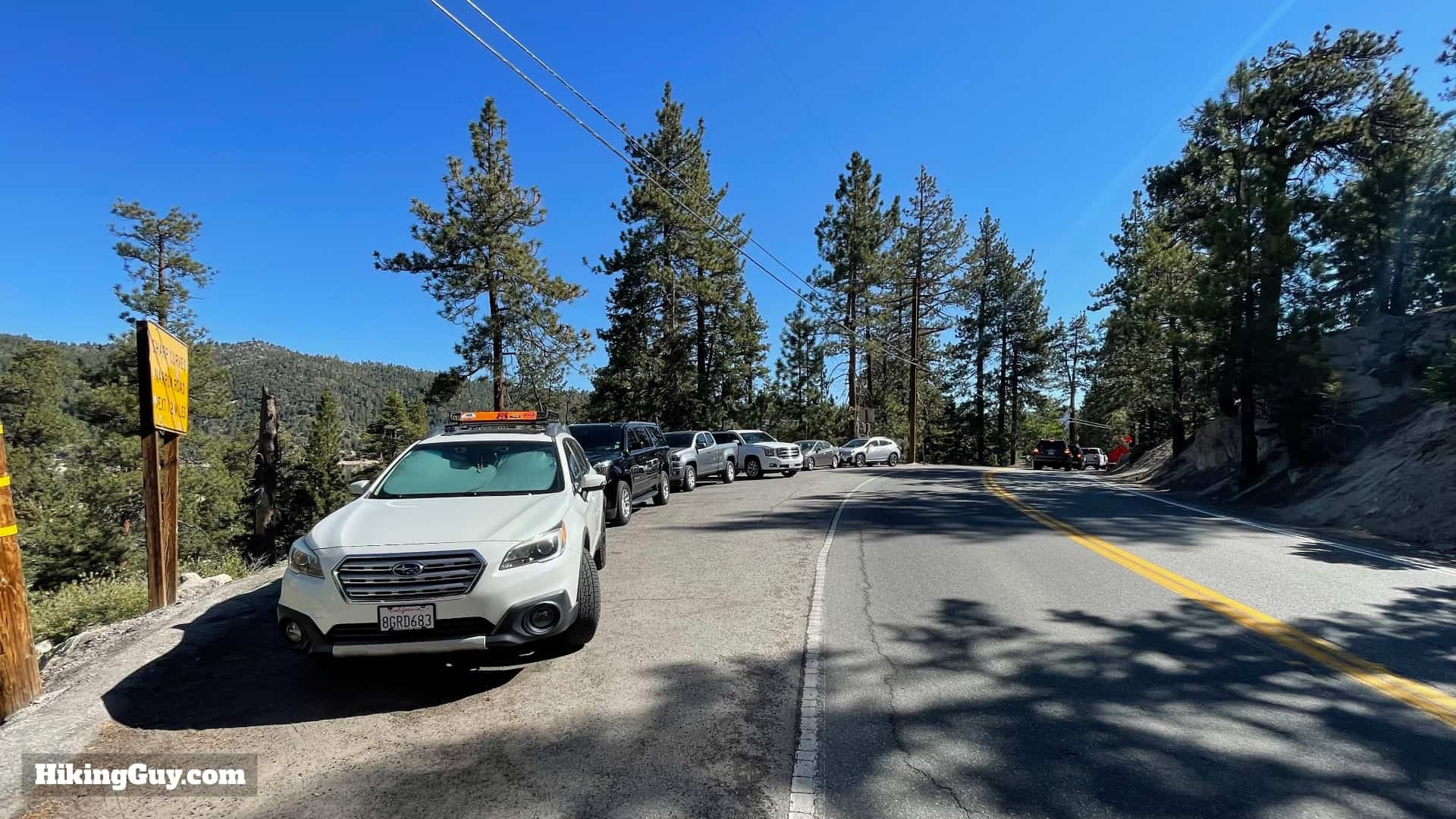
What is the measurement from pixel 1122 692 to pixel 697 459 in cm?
1757

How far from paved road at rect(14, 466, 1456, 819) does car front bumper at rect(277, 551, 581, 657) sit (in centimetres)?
44

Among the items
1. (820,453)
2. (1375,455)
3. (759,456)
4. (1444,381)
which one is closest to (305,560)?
(1444,381)

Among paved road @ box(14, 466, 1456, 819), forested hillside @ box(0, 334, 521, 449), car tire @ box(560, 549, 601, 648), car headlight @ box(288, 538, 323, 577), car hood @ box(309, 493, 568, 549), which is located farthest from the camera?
forested hillside @ box(0, 334, 521, 449)

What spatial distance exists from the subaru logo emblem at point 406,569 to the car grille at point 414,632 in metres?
0.33

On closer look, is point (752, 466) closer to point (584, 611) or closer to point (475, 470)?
point (475, 470)

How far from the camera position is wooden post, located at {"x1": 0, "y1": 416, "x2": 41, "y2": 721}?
4.24 meters

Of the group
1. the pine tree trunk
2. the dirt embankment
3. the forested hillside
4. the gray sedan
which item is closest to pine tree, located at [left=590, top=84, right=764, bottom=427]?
the gray sedan

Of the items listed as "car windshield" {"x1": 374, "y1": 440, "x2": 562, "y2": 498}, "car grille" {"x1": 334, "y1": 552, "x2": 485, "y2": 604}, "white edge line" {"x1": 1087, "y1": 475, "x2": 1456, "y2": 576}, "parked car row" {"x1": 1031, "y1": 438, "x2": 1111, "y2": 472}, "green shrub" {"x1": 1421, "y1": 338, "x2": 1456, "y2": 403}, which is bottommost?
"parked car row" {"x1": 1031, "y1": 438, "x2": 1111, "y2": 472}

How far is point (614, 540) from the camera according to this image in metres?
10.8

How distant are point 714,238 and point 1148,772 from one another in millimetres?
33842

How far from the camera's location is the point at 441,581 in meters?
4.26

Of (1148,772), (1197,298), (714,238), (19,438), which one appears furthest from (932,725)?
(19,438)

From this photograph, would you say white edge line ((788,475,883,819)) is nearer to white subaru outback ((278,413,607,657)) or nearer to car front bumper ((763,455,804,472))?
white subaru outback ((278,413,607,657))

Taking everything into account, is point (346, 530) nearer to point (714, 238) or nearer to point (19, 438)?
point (714, 238)
